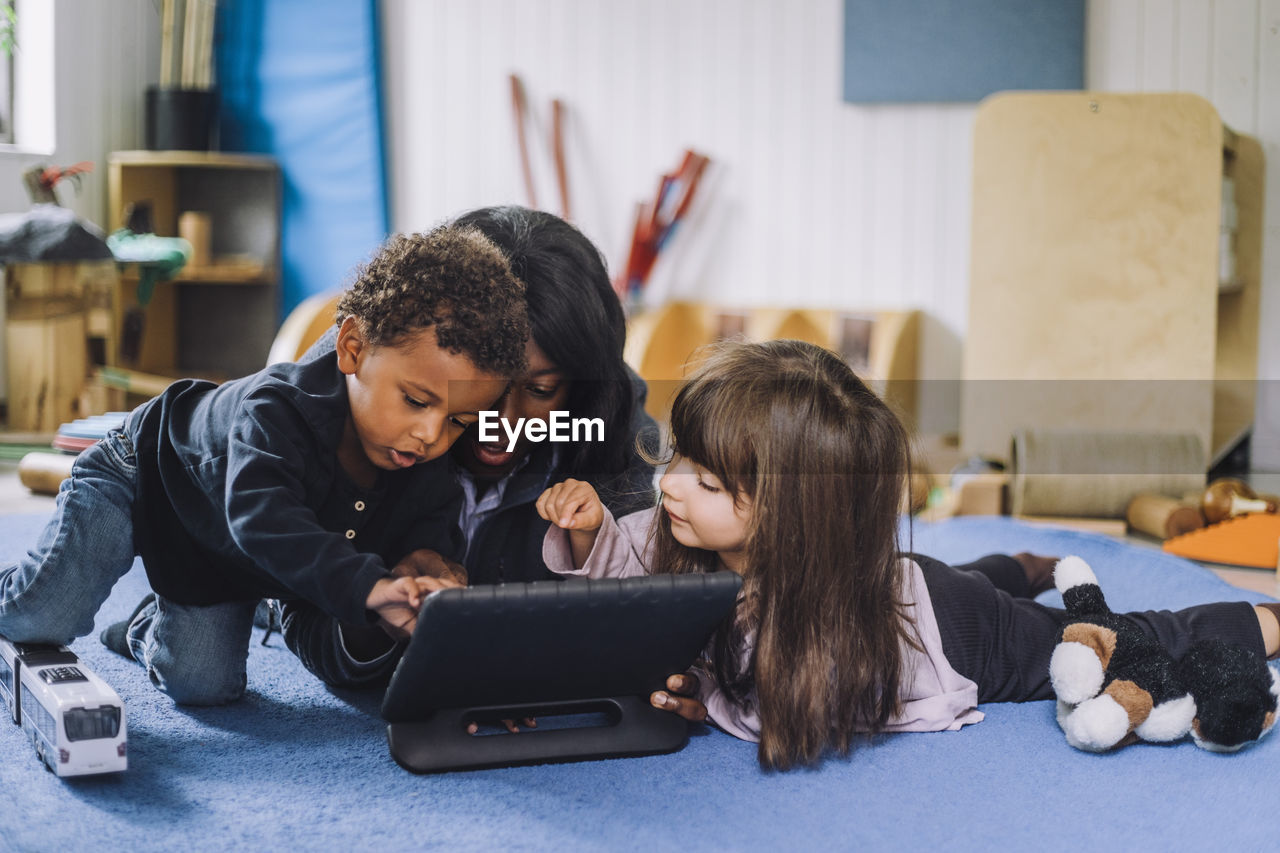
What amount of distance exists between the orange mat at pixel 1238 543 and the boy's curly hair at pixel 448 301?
121cm

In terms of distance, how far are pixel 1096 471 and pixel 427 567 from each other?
1260 mm

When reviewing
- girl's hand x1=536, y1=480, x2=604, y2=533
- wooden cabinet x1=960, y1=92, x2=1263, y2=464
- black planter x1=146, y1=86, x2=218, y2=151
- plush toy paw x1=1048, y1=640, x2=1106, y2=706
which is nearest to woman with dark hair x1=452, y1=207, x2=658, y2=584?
girl's hand x1=536, y1=480, x2=604, y2=533

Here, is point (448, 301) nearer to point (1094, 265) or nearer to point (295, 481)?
point (295, 481)

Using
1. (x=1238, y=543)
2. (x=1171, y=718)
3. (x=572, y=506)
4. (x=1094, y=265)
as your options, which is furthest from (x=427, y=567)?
(x=1094, y=265)

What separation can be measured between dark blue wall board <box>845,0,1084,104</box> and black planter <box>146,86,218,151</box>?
1523mm

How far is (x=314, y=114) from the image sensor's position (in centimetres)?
298

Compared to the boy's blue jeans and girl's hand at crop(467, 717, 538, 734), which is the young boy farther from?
girl's hand at crop(467, 717, 538, 734)

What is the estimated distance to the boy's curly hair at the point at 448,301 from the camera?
1.00 metres

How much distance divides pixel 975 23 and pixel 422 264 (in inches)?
74.7

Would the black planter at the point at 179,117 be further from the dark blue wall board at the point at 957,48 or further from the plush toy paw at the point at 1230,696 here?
the plush toy paw at the point at 1230,696

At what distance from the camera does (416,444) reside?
39.3 inches

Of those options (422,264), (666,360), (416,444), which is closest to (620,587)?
(416,444)

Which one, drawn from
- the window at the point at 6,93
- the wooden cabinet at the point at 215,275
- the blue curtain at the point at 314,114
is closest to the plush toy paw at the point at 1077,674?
the blue curtain at the point at 314,114

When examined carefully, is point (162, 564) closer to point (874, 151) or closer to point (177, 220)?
point (874, 151)
